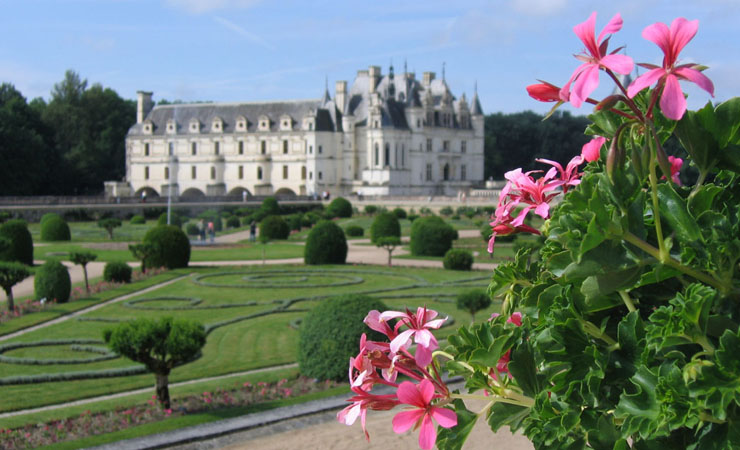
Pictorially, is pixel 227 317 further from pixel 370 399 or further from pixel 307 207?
pixel 307 207

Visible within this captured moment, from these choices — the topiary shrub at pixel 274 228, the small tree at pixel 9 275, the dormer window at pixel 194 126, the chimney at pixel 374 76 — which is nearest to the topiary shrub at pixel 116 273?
the small tree at pixel 9 275

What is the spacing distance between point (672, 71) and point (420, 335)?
666mm

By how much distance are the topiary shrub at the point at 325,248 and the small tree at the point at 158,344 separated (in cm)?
1255

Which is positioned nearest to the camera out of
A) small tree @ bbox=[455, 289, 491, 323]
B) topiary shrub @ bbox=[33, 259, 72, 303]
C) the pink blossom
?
the pink blossom

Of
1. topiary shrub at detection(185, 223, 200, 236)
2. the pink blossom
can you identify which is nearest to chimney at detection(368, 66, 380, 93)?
topiary shrub at detection(185, 223, 200, 236)

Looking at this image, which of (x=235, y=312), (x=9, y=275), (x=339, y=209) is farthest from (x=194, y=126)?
(x=235, y=312)

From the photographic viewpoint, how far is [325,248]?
2066 centimetres

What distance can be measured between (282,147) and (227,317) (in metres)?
45.7

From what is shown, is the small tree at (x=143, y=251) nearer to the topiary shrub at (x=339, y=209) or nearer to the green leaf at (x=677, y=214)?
the green leaf at (x=677, y=214)

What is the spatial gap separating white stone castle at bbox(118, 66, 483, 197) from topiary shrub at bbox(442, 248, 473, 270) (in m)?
33.6

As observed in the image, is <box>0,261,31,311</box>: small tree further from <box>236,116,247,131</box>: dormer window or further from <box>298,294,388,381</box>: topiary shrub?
<box>236,116,247,131</box>: dormer window

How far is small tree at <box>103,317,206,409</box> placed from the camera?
7.89 metres

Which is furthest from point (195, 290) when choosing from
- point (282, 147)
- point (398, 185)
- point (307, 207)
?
point (282, 147)

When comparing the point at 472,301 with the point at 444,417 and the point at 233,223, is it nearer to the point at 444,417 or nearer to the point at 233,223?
the point at 444,417
